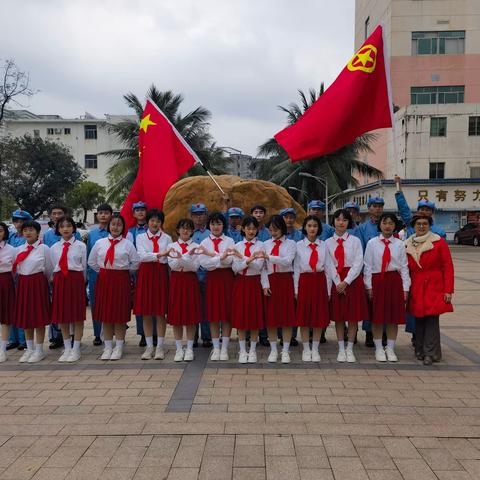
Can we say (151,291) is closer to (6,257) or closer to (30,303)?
(30,303)

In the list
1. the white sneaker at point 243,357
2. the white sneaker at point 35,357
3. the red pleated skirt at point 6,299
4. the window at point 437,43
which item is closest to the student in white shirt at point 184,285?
the white sneaker at point 243,357

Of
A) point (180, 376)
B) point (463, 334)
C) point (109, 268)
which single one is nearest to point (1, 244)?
point (109, 268)

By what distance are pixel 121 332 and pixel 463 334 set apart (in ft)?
15.5

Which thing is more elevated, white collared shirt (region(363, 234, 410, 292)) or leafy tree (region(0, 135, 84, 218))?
leafy tree (region(0, 135, 84, 218))

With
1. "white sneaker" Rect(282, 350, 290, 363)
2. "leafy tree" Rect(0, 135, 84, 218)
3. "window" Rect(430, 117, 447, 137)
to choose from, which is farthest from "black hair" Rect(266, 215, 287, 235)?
"window" Rect(430, 117, 447, 137)

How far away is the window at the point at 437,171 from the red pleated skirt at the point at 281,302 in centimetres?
3043

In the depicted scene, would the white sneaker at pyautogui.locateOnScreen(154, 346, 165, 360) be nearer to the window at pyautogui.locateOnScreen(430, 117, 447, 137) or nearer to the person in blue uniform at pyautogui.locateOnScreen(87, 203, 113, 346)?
the person in blue uniform at pyautogui.locateOnScreen(87, 203, 113, 346)

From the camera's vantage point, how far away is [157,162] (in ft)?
20.7

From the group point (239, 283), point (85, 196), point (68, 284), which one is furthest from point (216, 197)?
point (85, 196)

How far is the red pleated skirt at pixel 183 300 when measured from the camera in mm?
5285

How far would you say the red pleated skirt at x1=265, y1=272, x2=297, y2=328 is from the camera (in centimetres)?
524

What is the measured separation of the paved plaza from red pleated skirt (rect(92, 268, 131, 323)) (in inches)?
21.9

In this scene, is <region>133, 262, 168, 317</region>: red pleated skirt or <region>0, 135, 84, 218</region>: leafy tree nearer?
<region>133, 262, 168, 317</region>: red pleated skirt

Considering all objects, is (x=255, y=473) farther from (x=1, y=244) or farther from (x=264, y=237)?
(x=1, y=244)
